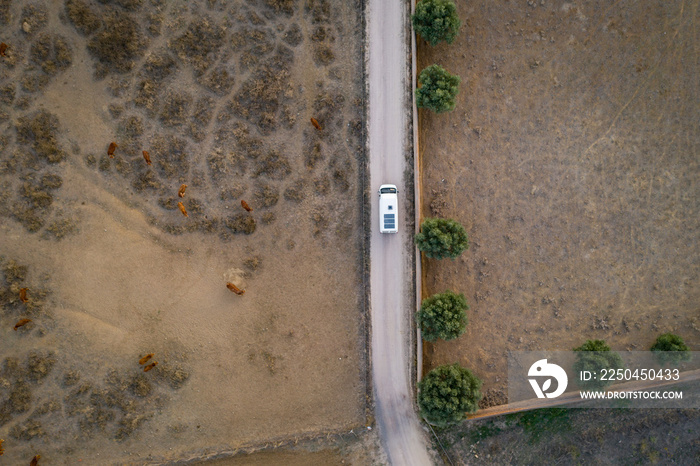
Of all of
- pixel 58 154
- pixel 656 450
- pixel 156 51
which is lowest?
pixel 656 450

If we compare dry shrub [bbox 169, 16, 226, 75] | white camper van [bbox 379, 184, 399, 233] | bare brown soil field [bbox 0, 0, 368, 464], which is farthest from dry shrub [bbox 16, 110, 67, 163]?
white camper van [bbox 379, 184, 399, 233]

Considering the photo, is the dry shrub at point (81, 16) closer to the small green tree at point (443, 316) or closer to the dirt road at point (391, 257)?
the dirt road at point (391, 257)

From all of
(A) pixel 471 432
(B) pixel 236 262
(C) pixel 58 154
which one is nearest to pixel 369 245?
(B) pixel 236 262

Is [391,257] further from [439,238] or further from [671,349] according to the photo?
[671,349]

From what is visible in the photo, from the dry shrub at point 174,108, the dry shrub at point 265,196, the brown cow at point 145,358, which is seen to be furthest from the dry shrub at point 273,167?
the brown cow at point 145,358

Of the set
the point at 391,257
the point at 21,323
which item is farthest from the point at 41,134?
the point at 391,257

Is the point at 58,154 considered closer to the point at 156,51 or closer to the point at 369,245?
the point at 156,51

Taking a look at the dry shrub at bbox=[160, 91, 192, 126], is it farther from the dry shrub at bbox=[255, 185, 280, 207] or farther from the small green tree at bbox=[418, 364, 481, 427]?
the small green tree at bbox=[418, 364, 481, 427]
